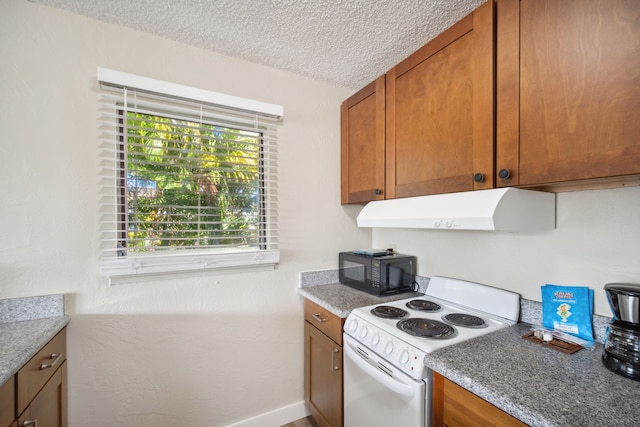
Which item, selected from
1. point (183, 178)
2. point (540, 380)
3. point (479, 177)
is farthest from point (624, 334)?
point (183, 178)

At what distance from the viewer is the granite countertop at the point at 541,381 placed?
2.24 feet

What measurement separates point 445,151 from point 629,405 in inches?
39.5

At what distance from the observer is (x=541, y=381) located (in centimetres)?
81

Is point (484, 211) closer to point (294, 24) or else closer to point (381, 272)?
point (381, 272)

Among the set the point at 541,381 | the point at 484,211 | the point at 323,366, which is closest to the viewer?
the point at 541,381

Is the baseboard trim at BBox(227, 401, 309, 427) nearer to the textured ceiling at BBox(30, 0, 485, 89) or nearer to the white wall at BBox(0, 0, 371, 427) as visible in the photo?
the white wall at BBox(0, 0, 371, 427)

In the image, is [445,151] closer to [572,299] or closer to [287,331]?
[572,299]

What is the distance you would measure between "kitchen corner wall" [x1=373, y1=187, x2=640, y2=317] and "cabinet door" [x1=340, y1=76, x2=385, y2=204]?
1.95 feet

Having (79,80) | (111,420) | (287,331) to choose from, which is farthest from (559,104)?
(111,420)

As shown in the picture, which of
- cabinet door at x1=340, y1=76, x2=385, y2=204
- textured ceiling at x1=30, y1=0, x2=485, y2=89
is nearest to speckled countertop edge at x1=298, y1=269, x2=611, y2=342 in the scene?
cabinet door at x1=340, y1=76, x2=385, y2=204

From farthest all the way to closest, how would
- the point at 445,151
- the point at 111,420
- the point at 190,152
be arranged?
the point at 190,152, the point at 111,420, the point at 445,151

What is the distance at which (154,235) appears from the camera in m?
1.50

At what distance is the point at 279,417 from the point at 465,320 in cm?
139

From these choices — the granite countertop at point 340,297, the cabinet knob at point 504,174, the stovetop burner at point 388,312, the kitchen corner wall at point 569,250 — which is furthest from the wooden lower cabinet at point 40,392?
the kitchen corner wall at point 569,250
